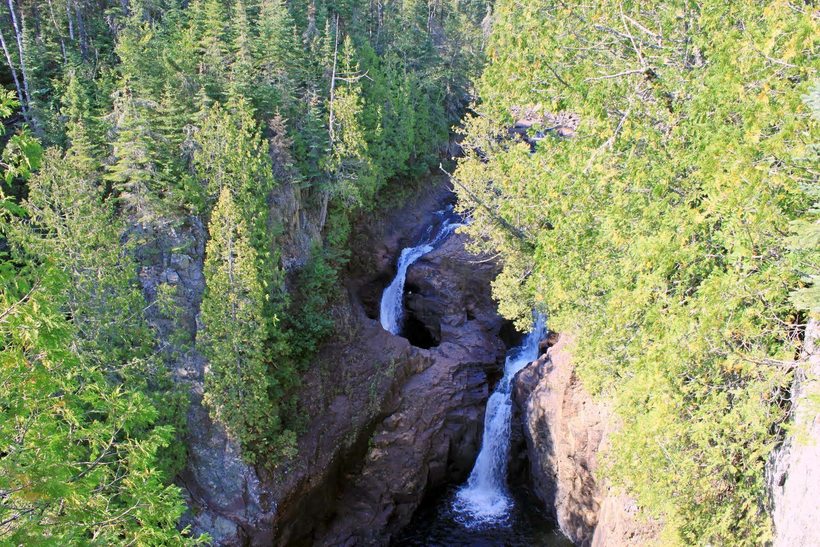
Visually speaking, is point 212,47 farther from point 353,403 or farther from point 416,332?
point 353,403

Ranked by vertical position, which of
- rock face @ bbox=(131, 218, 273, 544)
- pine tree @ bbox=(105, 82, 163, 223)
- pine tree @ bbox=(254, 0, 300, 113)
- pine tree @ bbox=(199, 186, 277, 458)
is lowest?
rock face @ bbox=(131, 218, 273, 544)

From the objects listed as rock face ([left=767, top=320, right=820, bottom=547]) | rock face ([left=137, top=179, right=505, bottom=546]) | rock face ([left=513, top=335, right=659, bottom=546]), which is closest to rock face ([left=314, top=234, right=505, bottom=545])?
rock face ([left=137, top=179, right=505, bottom=546])

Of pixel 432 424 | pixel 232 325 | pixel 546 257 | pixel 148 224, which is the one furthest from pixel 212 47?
pixel 546 257

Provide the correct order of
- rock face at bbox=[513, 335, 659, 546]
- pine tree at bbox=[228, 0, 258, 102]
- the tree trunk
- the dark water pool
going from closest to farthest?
rock face at bbox=[513, 335, 659, 546], the dark water pool, the tree trunk, pine tree at bbox=[228, 0, 258, 102]

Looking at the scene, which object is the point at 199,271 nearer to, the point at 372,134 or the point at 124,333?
the point at 124,333

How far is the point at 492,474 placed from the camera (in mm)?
20594

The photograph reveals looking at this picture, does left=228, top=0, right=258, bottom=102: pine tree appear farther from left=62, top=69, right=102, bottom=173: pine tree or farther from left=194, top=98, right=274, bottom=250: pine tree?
left=62, top=69, right=102, bottom=173: pine tree

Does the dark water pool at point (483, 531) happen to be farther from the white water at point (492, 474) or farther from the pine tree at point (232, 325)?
the pine tree at point (232, 325)

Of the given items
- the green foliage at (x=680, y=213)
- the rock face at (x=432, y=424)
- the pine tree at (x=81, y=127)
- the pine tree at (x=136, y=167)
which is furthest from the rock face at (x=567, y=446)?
the pine tree at (x=81, y=127)

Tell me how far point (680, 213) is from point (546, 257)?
3.26 metres

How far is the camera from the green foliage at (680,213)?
569 centimetres

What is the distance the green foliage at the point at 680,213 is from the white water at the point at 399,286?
53.4ft

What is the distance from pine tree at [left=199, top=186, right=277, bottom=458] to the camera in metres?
15.1

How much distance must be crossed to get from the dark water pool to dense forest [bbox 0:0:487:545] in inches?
227
